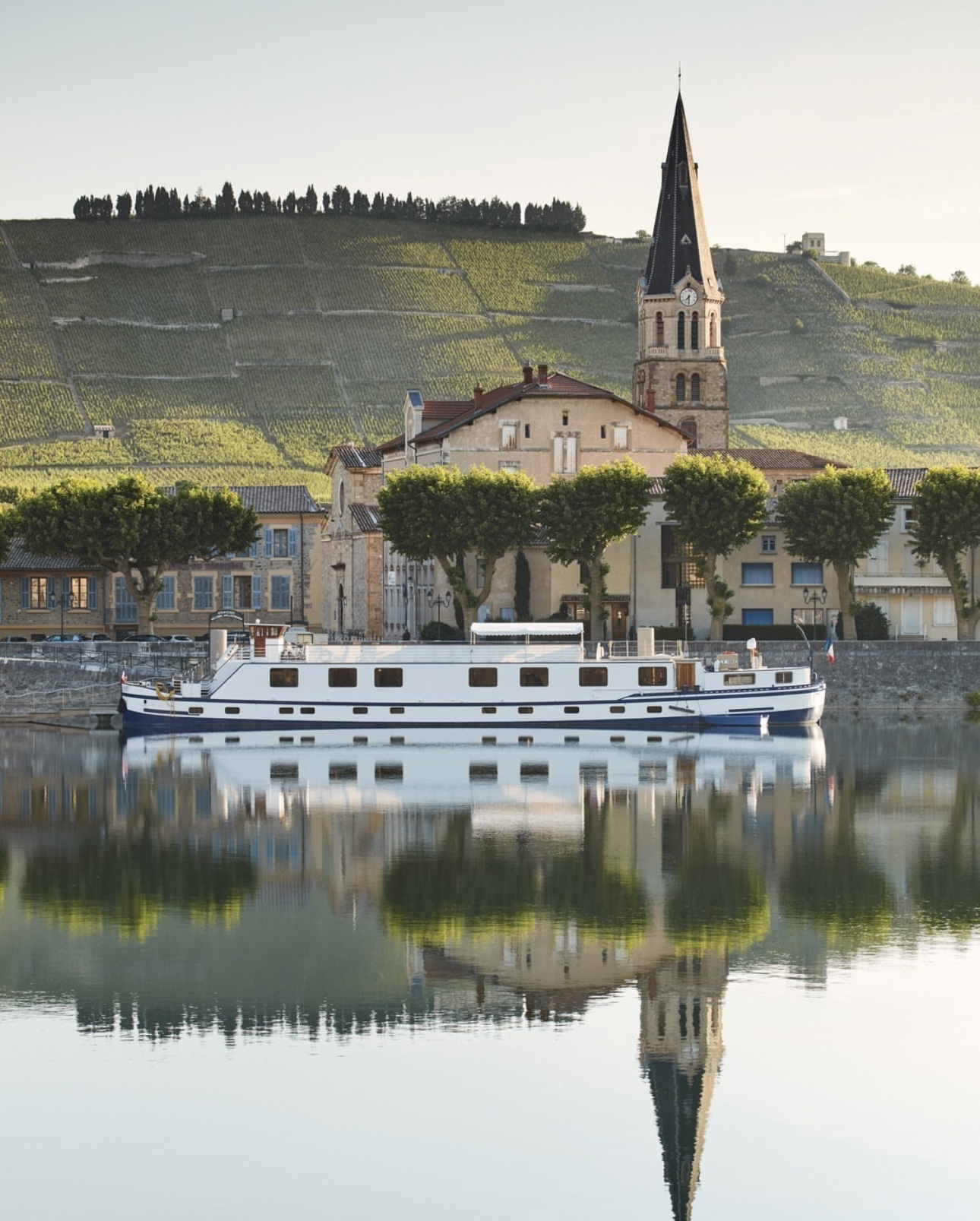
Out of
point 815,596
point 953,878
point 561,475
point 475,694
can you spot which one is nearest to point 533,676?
point 475,694

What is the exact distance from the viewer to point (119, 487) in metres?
67.4

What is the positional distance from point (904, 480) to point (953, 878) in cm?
4454

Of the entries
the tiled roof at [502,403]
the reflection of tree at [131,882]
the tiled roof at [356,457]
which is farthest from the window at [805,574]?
the reflection of tree at [131,882]

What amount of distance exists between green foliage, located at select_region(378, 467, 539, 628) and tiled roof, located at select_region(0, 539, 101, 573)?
54.5ft

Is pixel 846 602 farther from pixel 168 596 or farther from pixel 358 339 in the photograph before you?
pixel 358 339

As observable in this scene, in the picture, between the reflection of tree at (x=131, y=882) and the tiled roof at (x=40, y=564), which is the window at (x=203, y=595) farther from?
the reflection of tree at (x=131, y=882)

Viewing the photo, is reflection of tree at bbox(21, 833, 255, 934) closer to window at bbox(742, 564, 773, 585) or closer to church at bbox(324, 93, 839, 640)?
church at bbox(324, 93, 839, 640)

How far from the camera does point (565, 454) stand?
71938mm

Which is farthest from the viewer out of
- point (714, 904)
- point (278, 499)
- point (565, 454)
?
point (278, 499)

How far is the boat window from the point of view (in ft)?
178

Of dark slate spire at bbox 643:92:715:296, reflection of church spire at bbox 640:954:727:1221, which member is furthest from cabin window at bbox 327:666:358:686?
dark slate spire at bbox 643:92:715:296

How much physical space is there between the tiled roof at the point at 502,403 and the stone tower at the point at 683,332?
1471cm

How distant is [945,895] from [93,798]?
1851 cm

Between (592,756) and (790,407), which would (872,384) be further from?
(592,756)
